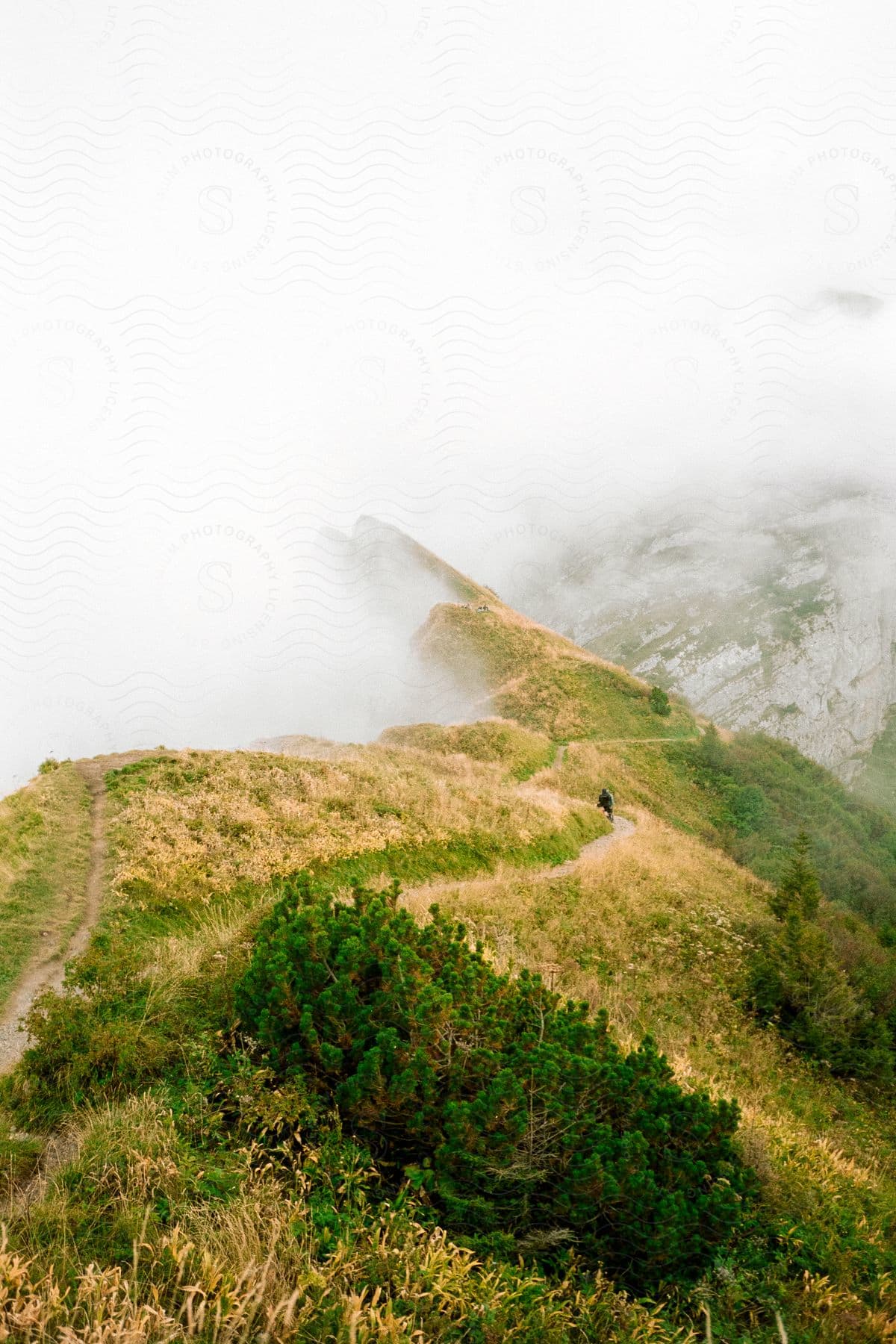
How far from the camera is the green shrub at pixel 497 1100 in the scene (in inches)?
193

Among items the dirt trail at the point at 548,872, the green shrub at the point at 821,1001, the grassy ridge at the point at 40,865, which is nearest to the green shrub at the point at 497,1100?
the grassy ridge at the point at 40,865

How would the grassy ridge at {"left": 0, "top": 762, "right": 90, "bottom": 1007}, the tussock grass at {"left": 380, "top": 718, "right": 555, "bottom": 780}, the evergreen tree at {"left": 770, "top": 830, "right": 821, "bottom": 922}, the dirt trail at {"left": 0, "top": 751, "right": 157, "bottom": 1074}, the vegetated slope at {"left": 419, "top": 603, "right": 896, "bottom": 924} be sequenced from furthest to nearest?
the vegetated slope at {"left": 419, "top": 603, "right": 896, "bottom": 924} → the tussock grass at {"left": 380, "top": 718, "right": 555, "bottom": 780} → the evergreen tree at {"left": 770, "top": 830, "right": 821, "bottom": 922} → the grassy ridge at {"left": 0, "top": 762, "right": 90, "bottom": 1007} → the dirt trail at {"left": 0, "top": 751, "right": 157, "bottom": 1074}

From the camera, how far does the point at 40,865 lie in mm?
14258

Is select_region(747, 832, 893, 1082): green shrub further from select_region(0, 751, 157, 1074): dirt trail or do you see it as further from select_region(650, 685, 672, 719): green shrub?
select_region(650, 685, 672, 719): green shrub

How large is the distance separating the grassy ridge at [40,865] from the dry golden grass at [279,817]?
918 mm

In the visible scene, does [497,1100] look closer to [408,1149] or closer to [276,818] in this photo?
[408,1149]

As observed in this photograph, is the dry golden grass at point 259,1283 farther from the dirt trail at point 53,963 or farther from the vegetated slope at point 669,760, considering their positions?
the vegetated slope at point 669,760

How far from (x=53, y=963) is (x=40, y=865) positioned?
3.77 meters

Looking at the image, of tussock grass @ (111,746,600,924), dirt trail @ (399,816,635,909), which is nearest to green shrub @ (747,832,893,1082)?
dirt trail @ (399,816,635,909)

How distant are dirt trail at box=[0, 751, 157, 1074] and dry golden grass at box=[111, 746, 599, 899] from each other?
0.44 metres

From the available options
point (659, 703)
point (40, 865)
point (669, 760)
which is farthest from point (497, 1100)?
point (659, 703)

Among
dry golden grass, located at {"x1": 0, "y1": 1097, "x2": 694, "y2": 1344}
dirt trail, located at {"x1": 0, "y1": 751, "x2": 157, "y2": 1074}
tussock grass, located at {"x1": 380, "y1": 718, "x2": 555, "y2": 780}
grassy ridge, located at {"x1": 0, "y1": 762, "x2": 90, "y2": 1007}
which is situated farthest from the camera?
tussock grass, located at {"x1": 380, "y1": 718, "x2": 555, "y2": 780}

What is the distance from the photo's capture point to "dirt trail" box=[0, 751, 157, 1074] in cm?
875

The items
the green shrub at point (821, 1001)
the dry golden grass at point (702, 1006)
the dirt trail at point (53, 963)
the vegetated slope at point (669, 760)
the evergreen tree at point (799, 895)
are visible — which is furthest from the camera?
the vegetated slope at point (669, 760)
